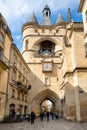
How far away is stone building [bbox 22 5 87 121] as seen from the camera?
18.0m

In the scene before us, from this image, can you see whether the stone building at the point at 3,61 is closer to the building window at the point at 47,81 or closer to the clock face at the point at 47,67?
the clock face at the point at 47,67

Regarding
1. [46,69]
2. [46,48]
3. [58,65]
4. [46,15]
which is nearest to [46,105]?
[46,48]

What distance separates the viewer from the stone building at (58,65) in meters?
18.0

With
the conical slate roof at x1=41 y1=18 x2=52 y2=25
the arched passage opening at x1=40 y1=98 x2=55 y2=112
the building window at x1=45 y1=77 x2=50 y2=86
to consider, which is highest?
the conical slate roof at x1=41 y1=18 x2=52 y2=25

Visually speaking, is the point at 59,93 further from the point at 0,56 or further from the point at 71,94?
the point at 0,56

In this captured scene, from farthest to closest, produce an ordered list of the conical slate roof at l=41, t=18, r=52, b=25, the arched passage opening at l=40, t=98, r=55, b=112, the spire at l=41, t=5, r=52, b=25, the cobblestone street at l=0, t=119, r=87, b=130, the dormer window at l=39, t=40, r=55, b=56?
the spire at l=41, t=5, r=52, b=25
the conical slate roof at l=41, t=18, r=52, b=25
the dormer window at l=39, t=40, r=55, b=56
the arched passage opening at l=40, t=98, r=55, b=112
the cobblestone street at l=0, t=119, r=87, b=130

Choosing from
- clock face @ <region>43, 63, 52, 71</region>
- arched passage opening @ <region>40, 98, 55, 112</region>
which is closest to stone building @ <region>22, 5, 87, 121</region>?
clock face @ <region>43, 63, 52, 71</region>

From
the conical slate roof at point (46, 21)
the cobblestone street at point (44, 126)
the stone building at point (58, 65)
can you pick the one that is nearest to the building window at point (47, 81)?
the stone building at point (58, 65)

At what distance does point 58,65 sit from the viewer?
31.8 m

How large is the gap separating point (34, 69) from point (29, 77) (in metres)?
1.97

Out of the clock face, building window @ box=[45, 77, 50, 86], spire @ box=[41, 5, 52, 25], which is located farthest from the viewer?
spire @ box=[41, 5, 52, 25]

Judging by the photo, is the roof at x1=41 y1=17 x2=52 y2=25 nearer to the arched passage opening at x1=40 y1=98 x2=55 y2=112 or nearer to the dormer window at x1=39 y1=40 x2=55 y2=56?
the dormer window at x1=39 y1=40 x2=55 y2=56

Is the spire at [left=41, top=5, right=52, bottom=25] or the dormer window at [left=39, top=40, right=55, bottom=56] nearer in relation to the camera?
the dormer window at [left=39, top=40, right=55, bottom=56]

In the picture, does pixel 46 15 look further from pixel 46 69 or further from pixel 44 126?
pixel 44 126
